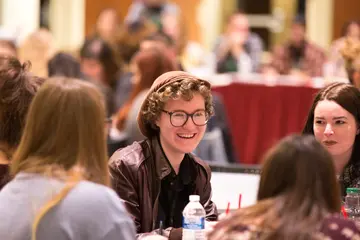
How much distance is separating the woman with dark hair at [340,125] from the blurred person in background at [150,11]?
9195mm

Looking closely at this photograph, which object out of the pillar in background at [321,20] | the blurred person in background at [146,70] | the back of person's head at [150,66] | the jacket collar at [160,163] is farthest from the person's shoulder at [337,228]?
the pillar in background at [321,20]

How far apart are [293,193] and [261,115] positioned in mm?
6722

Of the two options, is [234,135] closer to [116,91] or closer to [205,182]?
[116,91]

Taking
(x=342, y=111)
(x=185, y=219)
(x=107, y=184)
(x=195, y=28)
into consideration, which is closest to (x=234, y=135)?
(x=342, y=111)

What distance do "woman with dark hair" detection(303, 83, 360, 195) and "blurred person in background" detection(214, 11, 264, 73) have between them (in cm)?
765

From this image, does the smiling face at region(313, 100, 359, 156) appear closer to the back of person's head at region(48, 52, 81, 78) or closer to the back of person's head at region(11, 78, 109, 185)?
the back of person's head at region(11, 78, 109, 185)

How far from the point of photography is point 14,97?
13.2 feet

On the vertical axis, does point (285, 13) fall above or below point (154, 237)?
above

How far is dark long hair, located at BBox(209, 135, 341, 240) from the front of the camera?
2727 mm

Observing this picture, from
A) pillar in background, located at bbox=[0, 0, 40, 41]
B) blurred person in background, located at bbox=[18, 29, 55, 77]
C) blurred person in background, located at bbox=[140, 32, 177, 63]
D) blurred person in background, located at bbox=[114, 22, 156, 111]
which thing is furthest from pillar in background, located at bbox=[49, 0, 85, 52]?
blurred person in background, located at bbox=[140, 32, 177, 63]

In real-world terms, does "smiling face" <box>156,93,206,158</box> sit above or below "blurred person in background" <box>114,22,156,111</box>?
above

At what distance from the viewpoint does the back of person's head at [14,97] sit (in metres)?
3.92

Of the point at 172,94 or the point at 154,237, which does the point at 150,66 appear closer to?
the point at 172,94

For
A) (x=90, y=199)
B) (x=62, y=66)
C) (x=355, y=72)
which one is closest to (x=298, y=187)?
(x=90, y=199)
